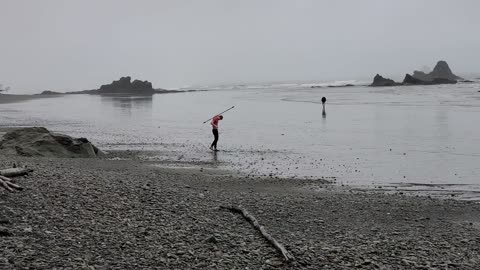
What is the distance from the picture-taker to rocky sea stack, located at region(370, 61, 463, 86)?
124625 mm

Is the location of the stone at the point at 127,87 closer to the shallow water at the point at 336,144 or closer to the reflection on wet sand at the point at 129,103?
the reflection on wet sand at the point at 129,103

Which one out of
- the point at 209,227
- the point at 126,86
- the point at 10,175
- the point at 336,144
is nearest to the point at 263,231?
the point at 209,227

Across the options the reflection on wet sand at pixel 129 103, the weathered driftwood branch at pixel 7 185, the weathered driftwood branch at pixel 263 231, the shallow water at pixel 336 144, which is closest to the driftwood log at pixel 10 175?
the weathered driftwood branch at pixel 7 185

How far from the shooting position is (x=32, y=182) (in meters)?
11.4

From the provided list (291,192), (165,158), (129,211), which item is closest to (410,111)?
(165,158)

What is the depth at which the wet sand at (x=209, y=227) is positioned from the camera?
7805 mm

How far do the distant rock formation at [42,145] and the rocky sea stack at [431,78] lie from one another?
373ft

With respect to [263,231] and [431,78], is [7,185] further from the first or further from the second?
[431,78]

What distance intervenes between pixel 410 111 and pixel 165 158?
32.7m

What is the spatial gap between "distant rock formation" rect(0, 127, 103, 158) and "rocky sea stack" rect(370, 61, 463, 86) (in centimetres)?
11372

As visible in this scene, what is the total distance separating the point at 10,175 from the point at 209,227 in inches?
214

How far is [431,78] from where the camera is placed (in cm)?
15188

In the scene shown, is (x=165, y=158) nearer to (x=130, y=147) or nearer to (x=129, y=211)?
(x=130, y=147)

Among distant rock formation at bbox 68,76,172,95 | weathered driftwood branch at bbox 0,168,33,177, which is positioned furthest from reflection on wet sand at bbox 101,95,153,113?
weathered driftwood branch at bbox 0,168,33,177
